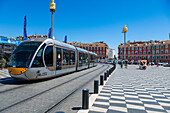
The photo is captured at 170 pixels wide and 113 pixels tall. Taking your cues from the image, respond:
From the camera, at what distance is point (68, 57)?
12.1m

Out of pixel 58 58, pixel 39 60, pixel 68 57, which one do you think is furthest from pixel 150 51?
pixel 39 60

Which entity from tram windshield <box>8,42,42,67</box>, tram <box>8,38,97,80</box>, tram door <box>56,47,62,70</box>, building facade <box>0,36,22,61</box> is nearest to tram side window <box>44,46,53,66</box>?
tram <box>8,38,97,80</box>

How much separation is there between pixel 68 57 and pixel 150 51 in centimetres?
6847

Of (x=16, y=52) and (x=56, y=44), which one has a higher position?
(x=56, y=44)

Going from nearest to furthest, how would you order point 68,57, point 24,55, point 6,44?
point 24,55
point 68,57
point 6,44

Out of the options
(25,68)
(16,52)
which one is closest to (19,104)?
(25,68)

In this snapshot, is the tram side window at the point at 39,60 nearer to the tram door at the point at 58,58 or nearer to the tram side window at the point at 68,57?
the tram door at the point at 58,58

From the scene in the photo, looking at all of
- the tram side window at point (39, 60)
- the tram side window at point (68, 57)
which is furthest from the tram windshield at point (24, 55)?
the tram side window at point (68, 57)

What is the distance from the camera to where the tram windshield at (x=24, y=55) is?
24.8 feet

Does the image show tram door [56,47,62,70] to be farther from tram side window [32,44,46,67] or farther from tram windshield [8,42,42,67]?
tram windshield [8,42,42,67]

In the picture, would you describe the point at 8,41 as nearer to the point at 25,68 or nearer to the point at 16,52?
the point at 16,52

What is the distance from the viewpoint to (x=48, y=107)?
13.8 feet

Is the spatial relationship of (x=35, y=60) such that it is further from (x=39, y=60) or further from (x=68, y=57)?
(x=68, y=57)

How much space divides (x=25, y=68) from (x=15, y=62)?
0.89 meters
